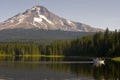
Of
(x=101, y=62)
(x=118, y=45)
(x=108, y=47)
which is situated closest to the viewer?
(x=101, y=62)

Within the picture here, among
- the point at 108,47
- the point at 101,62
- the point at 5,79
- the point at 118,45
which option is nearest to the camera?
the point at 5,79

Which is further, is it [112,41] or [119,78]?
[112,41]

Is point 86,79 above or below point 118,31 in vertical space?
below

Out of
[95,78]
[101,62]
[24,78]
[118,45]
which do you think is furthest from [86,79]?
[118,45]

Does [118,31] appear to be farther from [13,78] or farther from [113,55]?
[13,78]

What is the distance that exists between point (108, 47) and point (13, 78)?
116144 mm

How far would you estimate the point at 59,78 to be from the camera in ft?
266

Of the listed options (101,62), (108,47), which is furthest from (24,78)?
(108,47)

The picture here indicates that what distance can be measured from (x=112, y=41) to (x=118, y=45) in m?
11.1

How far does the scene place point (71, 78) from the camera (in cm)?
8119

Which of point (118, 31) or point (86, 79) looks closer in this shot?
point (86, 79)

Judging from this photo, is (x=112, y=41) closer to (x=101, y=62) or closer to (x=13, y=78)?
(x=101, y=62)

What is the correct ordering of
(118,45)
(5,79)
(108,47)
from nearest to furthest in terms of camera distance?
(5,79), (118,45), (108,47)

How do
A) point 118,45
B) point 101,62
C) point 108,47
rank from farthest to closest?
point 108,47 → point 118,45 → point 101,62
